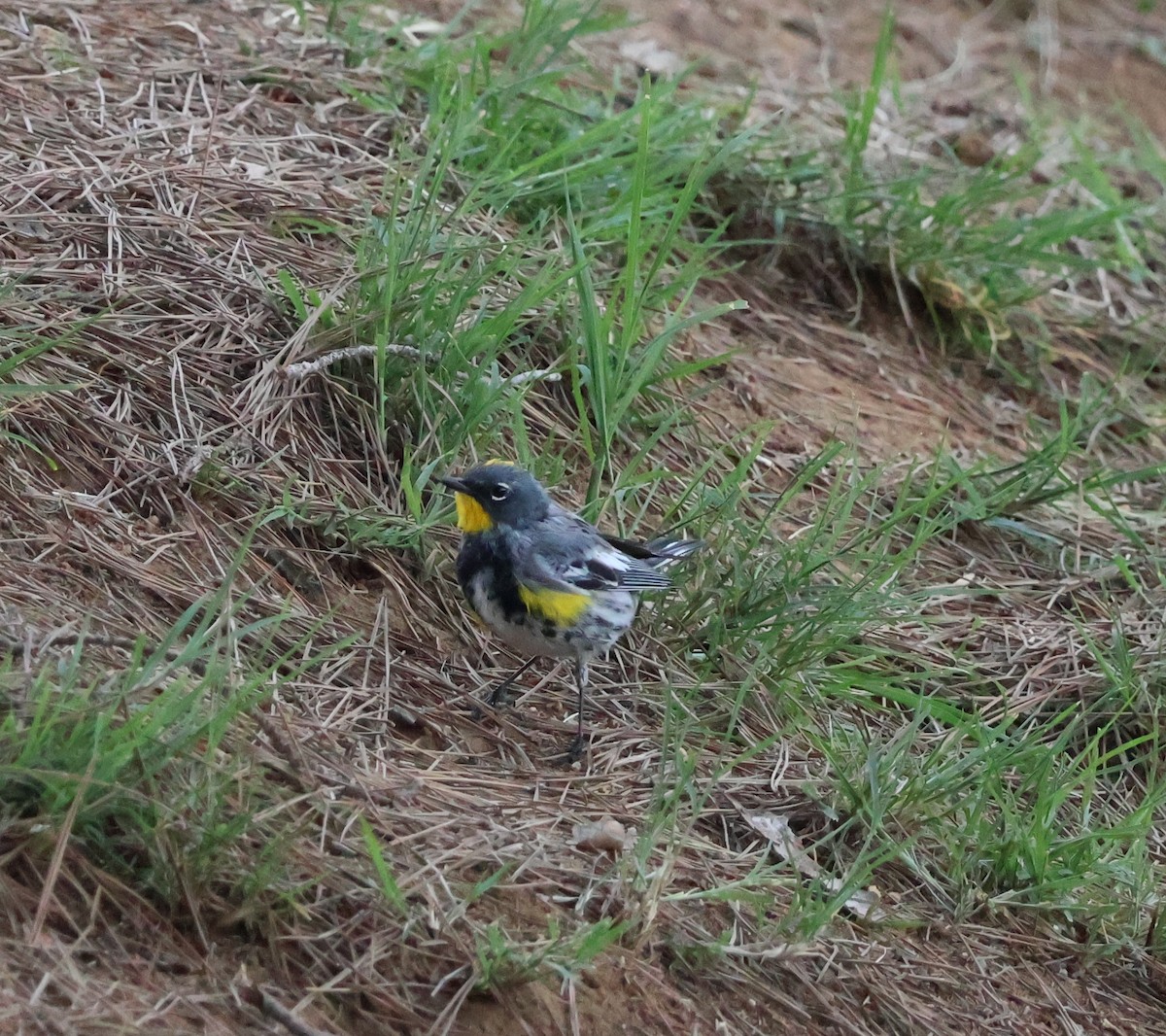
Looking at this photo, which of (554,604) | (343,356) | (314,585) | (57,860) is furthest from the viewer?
(343,356)

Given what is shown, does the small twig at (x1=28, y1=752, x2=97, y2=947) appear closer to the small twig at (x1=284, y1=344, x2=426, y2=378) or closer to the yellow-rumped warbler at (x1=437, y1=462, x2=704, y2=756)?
the yellow-rumped warbler at (x1=437, y1=462, x2=704, y2=756)

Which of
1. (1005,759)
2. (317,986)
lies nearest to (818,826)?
(1005,759)

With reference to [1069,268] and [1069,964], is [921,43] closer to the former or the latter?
[1069,268]

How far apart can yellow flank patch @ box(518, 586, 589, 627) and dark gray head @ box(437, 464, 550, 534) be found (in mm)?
218

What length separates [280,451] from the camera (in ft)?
13.7

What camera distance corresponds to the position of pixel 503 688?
4.01 m

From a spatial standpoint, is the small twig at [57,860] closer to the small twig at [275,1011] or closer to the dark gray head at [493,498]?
the small twig at [275,1011]

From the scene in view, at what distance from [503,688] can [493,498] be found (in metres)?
0.54

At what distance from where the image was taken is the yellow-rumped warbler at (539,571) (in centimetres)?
387

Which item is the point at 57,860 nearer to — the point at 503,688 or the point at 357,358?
the point at 503,688

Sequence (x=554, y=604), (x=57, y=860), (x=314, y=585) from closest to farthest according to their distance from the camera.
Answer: (x=57, y=860), (x=554, y=604), (x=314, y=585)

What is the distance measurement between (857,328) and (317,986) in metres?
3.99

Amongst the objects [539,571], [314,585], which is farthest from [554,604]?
[314,585]

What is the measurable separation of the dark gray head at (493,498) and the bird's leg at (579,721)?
43cm
